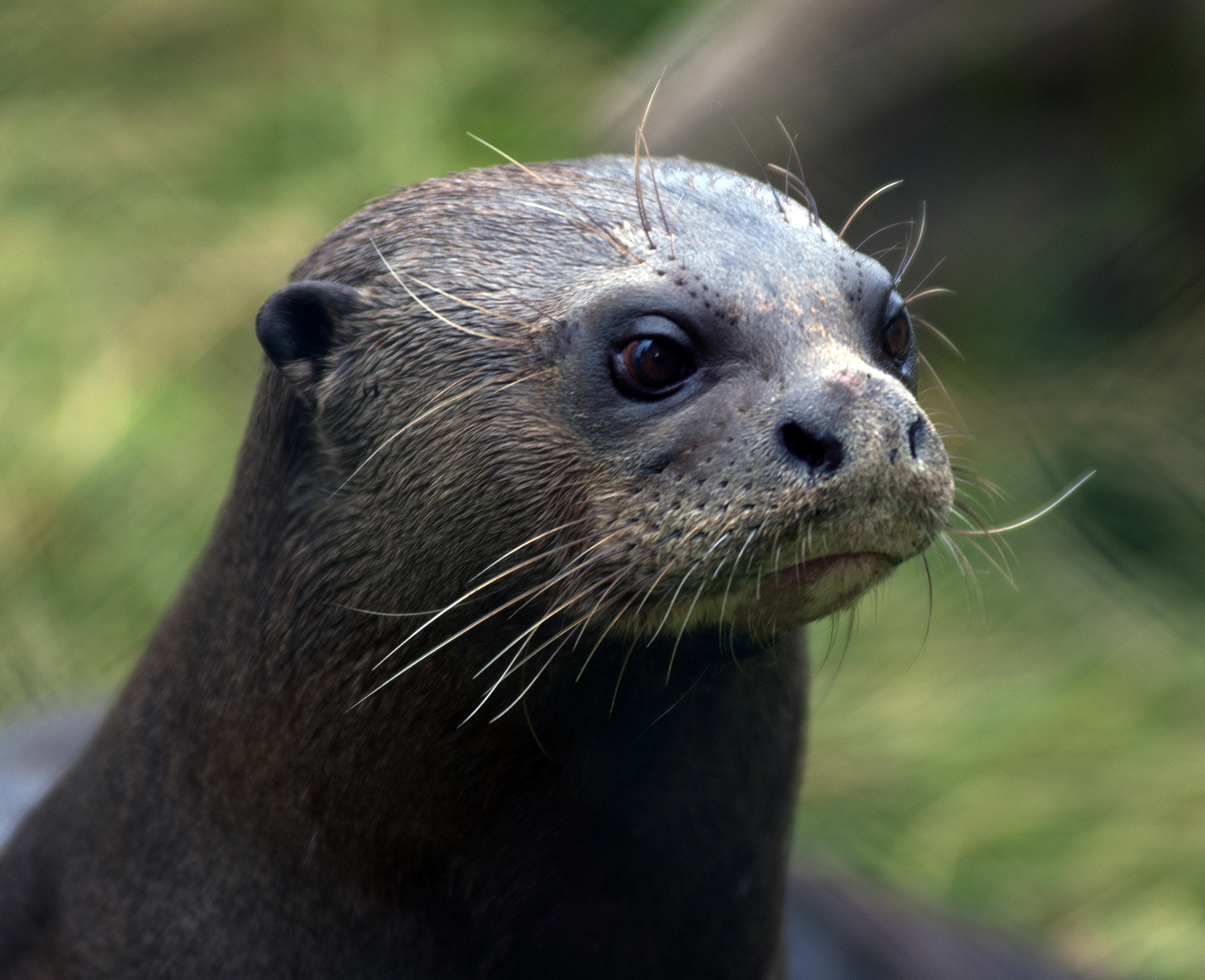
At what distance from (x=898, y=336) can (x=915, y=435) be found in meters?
0.35

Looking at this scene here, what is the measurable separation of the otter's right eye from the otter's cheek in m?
0.26

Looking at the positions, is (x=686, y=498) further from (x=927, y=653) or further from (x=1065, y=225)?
(x=1065, y=225)

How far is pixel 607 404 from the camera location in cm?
173

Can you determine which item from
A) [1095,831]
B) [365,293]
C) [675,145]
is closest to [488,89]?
[675,145]

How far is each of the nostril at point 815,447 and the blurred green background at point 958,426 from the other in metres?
1.80

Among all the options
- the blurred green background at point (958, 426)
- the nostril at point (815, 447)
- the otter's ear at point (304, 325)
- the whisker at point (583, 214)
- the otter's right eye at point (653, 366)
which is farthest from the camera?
the blurred green background at point (958, 426)

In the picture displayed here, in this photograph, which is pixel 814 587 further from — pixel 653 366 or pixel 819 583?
pixel 653 366

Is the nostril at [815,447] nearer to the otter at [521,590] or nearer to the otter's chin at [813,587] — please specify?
the otter at [521,590]

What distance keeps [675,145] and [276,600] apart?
3508mm

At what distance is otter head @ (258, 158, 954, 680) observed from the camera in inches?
63.3

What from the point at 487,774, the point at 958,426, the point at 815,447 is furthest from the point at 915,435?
the point at 958,426

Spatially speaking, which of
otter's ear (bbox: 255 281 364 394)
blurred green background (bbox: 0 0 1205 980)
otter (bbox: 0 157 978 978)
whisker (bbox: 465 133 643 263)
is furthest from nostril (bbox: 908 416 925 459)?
blurred green background (bbox: 0 0 1205 980)

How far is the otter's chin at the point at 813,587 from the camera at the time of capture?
5.35 ft

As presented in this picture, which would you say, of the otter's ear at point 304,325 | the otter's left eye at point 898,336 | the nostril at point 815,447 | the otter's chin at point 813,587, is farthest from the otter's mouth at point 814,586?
the otter's ear at point 304,325
